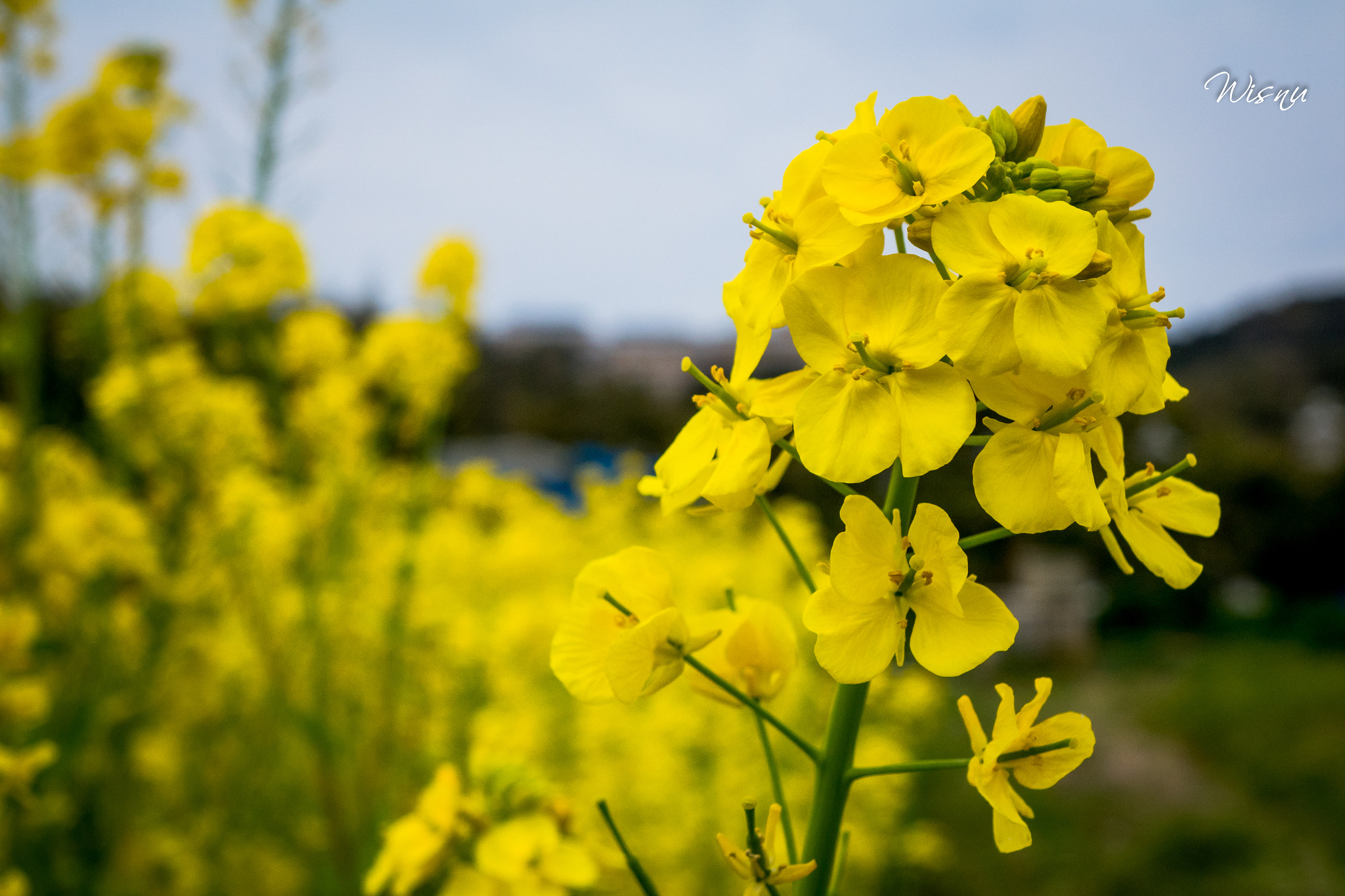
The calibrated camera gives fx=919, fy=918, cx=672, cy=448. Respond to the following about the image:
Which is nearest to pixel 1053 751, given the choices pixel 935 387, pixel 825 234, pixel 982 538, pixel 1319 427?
pixel 982 538

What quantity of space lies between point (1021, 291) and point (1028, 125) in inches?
6.4

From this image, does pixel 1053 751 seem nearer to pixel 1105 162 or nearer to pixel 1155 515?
pixel 1155 515

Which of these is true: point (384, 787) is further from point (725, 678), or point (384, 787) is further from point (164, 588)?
point (725, 678)

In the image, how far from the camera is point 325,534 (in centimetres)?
226

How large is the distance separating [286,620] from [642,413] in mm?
3848

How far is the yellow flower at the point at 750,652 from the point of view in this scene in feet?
2.32

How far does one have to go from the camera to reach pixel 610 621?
2.15 ft

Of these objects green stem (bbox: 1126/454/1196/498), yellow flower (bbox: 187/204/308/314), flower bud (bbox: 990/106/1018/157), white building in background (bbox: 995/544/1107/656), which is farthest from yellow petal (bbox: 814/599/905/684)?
white building in background (bbox: 995/544/1107/656)

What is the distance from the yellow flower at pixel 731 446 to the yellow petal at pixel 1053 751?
0.23 metres

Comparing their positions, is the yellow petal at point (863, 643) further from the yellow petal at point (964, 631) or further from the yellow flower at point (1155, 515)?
the yellow flower at point (1155, 515)

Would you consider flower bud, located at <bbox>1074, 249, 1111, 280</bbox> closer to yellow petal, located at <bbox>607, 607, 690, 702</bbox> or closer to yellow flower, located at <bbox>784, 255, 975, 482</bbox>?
yellow flower, located at <bbox>784, 255, 975, 482</bbox>

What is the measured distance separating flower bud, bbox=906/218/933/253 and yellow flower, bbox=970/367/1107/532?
90mm

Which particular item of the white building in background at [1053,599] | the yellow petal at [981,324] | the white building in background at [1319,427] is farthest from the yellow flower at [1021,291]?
the white building in background at [1319,427]

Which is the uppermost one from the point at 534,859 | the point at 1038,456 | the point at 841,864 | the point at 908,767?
the point at 1038,456
